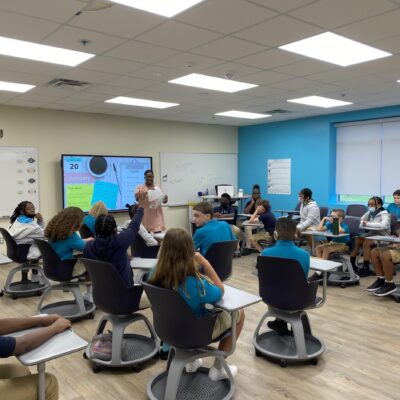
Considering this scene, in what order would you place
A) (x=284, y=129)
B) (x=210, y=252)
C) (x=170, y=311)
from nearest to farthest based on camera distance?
1. (x=170, y=311)
2. (x=210, y=252)
3. (x=284, y=129)

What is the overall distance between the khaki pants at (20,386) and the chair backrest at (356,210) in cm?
626

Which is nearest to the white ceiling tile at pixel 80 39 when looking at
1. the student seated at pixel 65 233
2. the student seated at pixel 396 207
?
the student seated at pixel 65 233

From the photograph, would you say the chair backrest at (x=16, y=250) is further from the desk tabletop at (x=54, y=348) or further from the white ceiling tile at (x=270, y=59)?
the white ceiling tile at (x=270, y=59)

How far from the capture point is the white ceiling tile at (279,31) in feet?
10.5

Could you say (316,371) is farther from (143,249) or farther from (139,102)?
(139,102)

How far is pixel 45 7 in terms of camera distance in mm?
2836

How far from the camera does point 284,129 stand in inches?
353

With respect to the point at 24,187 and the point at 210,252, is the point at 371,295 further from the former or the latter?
the point at 24,187

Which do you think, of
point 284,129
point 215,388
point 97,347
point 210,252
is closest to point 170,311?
point 215,388

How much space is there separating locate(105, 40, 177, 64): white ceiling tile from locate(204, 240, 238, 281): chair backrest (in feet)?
6.32

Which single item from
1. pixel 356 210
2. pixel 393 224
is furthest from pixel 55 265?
pixel 356 210

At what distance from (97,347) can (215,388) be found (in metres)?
0.97

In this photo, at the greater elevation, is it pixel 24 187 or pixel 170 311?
pixel 24 187

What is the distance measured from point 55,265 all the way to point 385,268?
3.72 meters
